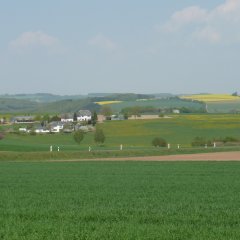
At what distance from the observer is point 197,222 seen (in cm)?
1480

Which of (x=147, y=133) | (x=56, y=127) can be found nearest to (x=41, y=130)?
(x=56, y=127)

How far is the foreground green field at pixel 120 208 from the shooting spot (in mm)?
13633

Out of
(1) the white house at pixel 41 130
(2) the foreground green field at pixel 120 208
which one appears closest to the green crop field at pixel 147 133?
(1) the white house at pixel 41 130

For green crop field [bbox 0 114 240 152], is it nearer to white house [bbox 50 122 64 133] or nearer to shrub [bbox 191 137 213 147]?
shrub [bbox 191 137 213 147]

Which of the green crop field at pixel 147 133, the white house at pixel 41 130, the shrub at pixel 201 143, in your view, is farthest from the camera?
the white house at pixel 41 130

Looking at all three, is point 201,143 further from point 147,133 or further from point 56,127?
point 56,127

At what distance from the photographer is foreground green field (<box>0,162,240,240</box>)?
13.6m

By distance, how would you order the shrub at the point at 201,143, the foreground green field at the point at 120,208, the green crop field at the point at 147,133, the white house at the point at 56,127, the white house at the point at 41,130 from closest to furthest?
the foreground green field at the point at 120,208 → the shrub at the point at 201,143 → the green crop field at the point at 147,133 → the white house at the point at 41,130 → the white house at the point at 56,127

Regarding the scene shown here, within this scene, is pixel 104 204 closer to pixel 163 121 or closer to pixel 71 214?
pixel 71 214

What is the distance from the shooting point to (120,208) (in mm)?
16969

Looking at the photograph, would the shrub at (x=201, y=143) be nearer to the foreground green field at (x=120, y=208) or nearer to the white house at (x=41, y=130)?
the white house at (x=41, y=130)

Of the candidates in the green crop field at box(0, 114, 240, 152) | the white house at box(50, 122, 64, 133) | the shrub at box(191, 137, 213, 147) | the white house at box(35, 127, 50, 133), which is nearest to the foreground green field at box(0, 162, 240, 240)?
the shrub at box(191, 137, 213, 147)

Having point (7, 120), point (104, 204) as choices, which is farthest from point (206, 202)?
point (7, 120)

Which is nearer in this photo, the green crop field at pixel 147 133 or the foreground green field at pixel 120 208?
the foreground green field at pixel 120 208
